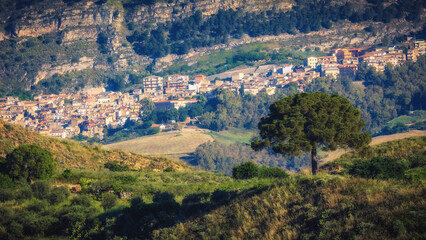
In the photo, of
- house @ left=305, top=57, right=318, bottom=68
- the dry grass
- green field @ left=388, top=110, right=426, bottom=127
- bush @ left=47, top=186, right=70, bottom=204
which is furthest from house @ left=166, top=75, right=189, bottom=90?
bush @ left=47, top=186, right=70, bottom=204

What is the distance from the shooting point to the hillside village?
156750mm

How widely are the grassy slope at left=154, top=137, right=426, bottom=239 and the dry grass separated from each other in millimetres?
99811

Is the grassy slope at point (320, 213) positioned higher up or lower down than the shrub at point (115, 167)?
higher up

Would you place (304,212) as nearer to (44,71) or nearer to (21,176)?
(21,176)

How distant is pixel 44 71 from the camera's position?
190 m

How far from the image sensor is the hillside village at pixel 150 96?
157 m

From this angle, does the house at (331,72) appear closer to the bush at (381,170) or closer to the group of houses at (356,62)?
the group of houses at (356,62)

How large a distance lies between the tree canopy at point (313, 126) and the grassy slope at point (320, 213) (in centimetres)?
813

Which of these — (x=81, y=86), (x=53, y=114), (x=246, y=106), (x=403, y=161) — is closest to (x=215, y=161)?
(x=246, y=106)

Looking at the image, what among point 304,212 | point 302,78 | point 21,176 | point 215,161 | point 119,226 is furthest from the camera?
point 302,78

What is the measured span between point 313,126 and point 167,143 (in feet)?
328

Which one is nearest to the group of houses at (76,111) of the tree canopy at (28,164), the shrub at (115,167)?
the shrub at (115,167)

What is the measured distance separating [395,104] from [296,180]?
152591 millimetres

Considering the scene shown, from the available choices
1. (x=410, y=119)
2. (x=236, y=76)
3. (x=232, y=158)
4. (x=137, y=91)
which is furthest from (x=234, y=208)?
(x=137, y=91)
